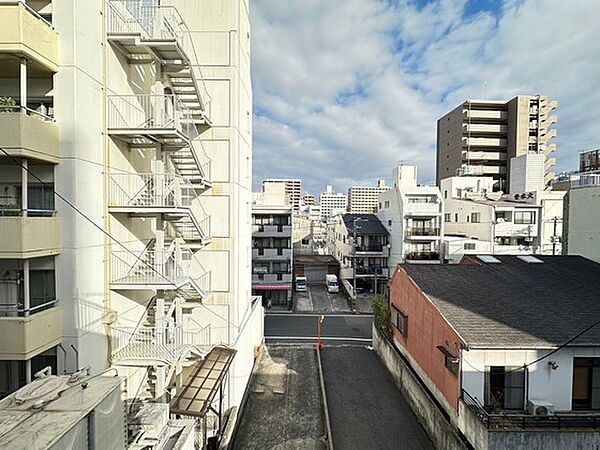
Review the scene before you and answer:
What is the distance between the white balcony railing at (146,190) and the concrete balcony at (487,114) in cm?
4982

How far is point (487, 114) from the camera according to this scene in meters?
48.0

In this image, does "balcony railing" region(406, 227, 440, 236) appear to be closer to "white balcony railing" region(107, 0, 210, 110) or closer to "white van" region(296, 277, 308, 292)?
"white van" region(296, 277, 308, 292)

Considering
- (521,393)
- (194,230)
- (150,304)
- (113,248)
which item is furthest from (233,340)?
(521,393)

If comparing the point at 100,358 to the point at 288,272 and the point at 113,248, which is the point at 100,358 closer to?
the point at 113,248

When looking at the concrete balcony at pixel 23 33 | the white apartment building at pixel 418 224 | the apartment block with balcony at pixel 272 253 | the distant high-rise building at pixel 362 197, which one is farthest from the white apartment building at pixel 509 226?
the distant high-rise building at pixel 362 197

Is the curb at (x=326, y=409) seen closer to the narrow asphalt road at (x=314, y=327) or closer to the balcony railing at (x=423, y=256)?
the narrow asphalt road at (x=314, y=327)

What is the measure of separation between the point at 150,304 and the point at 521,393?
11297 millimetres

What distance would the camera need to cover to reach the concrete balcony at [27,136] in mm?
6051

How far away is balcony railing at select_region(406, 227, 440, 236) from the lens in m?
29.6

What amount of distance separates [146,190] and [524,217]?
100ft

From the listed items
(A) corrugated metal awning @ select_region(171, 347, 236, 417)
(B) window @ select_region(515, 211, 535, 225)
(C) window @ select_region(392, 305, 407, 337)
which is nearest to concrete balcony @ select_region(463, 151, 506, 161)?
(B) window @ select_region(515, 211, 535, 225)

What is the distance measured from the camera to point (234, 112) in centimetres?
1147

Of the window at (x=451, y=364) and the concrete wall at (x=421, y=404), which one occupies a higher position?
the window at (x=451, y=364)

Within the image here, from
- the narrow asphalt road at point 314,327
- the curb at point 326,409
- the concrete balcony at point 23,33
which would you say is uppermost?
the concrete balcony at point 23,33
